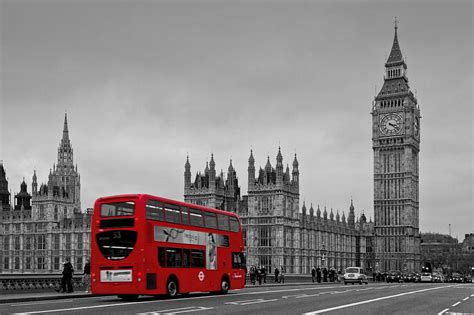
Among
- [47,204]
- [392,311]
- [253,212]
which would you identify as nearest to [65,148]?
[47,204]

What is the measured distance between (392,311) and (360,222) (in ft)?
361

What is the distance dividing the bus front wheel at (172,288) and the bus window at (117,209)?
3604mm

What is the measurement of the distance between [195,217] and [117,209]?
4.42m

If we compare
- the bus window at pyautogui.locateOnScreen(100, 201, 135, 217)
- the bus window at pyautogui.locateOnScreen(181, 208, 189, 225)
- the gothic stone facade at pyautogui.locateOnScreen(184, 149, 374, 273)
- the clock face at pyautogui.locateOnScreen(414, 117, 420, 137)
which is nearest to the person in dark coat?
the bus window at pyautogui.locateOnScreen(100, 201, 135, 217)

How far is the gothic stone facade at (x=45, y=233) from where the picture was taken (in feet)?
393

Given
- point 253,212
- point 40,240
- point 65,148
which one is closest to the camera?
point 253,212

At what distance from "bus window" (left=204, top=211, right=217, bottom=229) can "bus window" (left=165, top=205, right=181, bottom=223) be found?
2.44 m

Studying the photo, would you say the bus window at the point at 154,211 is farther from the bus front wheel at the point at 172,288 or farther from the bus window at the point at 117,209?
the bus front wheel at the point at 172,288

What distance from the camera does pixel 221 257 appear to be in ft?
108

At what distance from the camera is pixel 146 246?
2659cm

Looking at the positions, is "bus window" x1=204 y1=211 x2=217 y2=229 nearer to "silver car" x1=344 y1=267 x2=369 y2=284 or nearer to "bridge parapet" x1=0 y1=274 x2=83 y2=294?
"bridge parapet" x1=0 y1=274 x2=83 y2=294

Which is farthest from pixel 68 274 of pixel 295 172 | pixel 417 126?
pixel 417 126

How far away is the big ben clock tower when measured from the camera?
401 ft

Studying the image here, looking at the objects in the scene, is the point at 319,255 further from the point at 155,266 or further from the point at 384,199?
the point at 155,266
